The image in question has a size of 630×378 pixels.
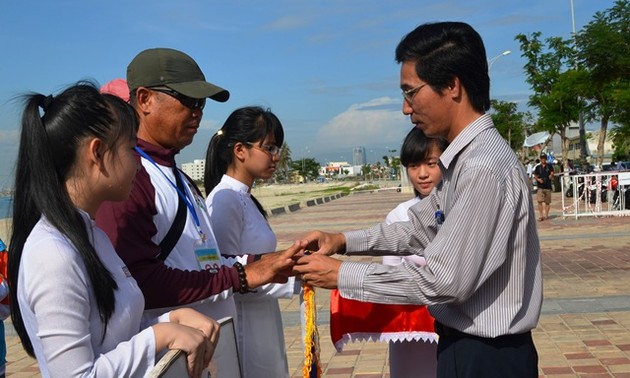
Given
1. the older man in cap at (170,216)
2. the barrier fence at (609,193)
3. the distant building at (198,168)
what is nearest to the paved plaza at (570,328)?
the distant building at (198,168)

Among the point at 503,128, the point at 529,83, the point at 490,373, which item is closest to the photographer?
the point at 490,373

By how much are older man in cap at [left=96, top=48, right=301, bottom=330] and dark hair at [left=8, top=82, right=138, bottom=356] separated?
0.35 metres

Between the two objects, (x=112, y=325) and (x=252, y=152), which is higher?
(x=252, y=152)

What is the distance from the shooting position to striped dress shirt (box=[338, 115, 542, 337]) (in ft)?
6.88

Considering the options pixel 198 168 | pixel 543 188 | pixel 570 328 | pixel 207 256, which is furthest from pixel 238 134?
pixel 543 188

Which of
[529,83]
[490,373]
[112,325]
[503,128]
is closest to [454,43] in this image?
[490,373]

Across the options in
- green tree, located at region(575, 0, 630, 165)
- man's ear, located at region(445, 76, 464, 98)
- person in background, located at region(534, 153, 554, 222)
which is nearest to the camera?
man's ear, located at region(445, 76, 464, 98)

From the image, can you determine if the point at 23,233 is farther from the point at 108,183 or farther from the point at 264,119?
the point at 264,119

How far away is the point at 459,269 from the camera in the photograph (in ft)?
6.84

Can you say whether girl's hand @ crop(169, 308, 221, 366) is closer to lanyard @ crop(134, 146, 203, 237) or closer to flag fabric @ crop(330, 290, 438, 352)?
Answer: lanyard @ crop(134, 146, 203, 237)

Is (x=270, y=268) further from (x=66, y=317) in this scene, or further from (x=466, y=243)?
(x=66, y=317)

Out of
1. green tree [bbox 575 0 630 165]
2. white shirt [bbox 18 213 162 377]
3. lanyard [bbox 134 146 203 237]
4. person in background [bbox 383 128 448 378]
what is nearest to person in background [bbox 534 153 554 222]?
green tree [bbox 575 0 630 165]

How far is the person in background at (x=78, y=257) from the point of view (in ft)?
5.48

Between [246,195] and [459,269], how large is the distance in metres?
1.54
